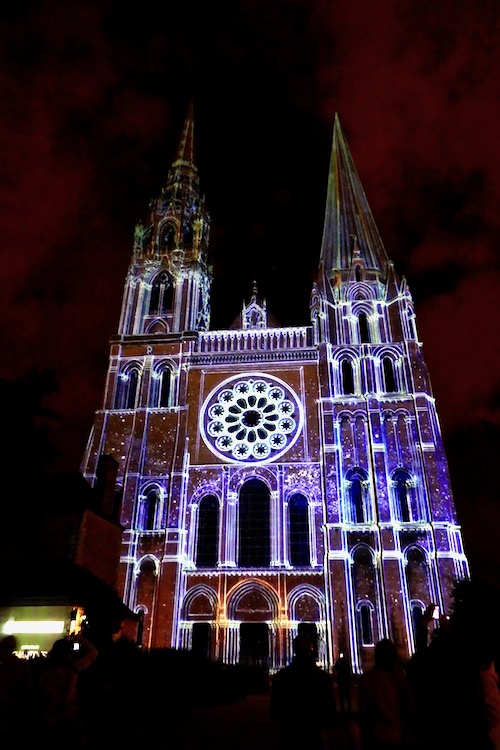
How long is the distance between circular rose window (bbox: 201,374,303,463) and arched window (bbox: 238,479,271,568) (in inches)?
69.4

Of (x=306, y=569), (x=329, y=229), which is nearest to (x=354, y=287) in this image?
(x=329, y=229)

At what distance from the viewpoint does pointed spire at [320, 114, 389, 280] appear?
130ft

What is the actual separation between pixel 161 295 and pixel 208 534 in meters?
17.7

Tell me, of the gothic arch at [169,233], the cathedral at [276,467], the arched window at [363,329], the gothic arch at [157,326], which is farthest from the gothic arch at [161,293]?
the arched window at [363,329]

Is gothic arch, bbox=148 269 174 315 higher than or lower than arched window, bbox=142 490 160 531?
higher

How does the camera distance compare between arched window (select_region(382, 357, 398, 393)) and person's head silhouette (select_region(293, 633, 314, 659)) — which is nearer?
person's head silhouette (select_region(293, 633, 314, 659))

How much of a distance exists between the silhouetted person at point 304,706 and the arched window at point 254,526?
24.0 m

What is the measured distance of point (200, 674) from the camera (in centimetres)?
1480

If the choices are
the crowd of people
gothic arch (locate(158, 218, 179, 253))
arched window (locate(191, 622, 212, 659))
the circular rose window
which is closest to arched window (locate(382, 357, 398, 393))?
the circular rose window

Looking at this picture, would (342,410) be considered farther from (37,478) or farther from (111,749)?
(111,749)

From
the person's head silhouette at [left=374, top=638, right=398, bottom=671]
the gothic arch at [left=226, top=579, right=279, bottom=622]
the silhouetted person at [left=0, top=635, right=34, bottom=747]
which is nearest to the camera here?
the person's head silhouette at [left=374, top=638, right=398, bottom=671]

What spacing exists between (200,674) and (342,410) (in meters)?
19.3

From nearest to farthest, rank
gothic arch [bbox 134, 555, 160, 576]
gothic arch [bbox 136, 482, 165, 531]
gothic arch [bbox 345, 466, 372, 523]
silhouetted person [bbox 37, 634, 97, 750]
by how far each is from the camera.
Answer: silhouetted person [bbox 37, 634, 97, 750], gothic arch [bbox 134, 555, 160, 576], gothic arch [bbox 345, 466, 372, 523], gothic arch [bbox 136, 482, 165, 531]

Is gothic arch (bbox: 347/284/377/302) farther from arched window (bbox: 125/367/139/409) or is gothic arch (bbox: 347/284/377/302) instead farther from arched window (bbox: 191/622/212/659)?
arched window (bbox: 191/622/212/659)
